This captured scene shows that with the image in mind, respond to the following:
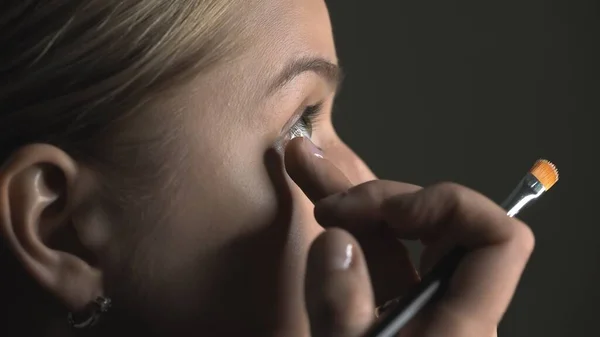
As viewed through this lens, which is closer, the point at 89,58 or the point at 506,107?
the point at 89,58

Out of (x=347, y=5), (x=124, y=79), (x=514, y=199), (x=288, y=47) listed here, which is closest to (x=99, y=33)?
(x=124, y=79)

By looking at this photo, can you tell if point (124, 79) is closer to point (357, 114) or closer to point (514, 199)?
point (514, 199)

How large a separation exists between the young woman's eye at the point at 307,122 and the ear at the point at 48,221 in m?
0.17

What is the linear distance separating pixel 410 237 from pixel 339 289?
0.10 meters

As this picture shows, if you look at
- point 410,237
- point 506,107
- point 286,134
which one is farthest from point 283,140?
point 506,107

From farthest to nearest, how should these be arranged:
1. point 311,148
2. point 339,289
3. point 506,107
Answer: point 506,107, point 311,148, point 339,289

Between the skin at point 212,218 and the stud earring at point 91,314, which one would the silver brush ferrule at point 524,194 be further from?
the stud earring at point 91,314

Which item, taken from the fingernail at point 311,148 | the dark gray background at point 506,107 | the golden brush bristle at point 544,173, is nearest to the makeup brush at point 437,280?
the golden brush bristle at point 544,173

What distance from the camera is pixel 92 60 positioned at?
52cm

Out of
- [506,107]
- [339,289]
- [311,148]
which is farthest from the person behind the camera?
[506,107]

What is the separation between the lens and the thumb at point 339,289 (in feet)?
1.50

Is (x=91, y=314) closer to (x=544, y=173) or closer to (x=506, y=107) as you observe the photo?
(x=544, y=173)

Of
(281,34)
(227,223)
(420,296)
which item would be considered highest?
(281,34)

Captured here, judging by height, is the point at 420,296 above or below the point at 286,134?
below
